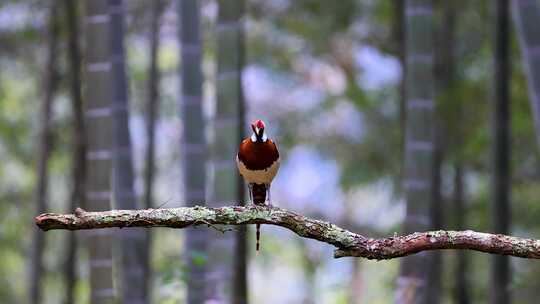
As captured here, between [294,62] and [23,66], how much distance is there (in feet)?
11.8

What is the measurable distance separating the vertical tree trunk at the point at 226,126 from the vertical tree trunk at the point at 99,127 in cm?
67

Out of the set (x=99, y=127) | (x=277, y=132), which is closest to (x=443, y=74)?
(x=99, y=127)

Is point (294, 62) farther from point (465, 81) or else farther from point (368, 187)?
point (465, 81)

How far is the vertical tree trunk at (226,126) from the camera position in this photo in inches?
221

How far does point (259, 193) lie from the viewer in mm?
4172

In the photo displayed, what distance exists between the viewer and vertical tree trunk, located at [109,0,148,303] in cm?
591

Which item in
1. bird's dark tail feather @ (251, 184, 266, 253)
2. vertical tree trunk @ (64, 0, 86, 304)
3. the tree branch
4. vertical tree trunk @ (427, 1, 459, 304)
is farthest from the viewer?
vertical tree trunk @ (64, 0, 86, 304)

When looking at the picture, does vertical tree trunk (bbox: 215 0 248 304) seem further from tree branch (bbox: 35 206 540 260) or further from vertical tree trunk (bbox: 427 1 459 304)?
tree branch (bbox: 35 206 540 260)

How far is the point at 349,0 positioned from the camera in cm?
887

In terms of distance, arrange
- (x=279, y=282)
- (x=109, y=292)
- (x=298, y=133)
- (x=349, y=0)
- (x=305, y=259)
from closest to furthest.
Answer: (x=109, y=292), (x=349, y=0), (x=298, y=133), (x=305, y=259), (x=279, y=282)

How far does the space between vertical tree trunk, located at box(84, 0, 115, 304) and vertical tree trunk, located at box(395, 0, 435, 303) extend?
6.00ft

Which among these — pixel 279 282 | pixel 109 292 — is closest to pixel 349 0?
pixel 109 292

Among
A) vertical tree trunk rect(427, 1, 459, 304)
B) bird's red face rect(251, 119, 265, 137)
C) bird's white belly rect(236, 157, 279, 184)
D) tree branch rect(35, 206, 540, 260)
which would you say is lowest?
tree branch rect(35, 206, 540, 260)

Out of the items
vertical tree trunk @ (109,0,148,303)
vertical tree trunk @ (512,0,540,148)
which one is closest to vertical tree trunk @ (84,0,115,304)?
vertical tree trunk @ (109,0,148,303)
